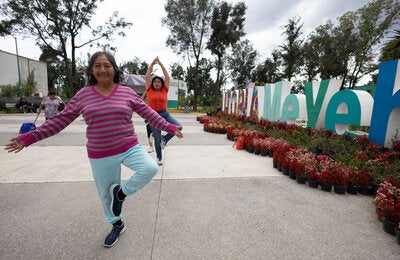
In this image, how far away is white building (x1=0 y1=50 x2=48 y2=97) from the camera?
3266 cm

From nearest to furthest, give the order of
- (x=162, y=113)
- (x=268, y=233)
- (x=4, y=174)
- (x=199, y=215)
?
(x=268, y=233) < (x=199, y=215) < (x=4, y=174) < (x=162, y=113)

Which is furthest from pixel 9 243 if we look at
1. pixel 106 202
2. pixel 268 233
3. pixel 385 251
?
pixel 385 251

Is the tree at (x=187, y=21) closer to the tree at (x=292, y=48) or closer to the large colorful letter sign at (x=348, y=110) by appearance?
the tree at (x=292, y=48)

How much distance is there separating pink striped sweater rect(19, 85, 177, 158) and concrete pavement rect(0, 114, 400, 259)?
0.96m

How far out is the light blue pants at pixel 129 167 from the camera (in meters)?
1.81

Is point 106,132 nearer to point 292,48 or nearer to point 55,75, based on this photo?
point 292,48

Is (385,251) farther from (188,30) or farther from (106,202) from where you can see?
(188,30)

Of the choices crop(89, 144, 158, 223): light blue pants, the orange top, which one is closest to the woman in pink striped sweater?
crop(89, 144, 158, 223): light blue pants

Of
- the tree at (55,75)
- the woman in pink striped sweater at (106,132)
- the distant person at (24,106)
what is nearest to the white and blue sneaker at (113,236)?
the woman in pink striped sweater at (106,132)

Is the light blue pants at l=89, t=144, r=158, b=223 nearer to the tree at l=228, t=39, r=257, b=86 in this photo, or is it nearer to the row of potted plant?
the row of potted plant

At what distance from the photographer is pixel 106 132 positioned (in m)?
1.78

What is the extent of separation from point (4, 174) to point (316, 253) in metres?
4.92

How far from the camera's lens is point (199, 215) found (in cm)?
253

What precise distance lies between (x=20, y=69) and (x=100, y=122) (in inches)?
1807
